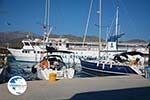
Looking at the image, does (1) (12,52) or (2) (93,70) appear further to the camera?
(1) (12,52)

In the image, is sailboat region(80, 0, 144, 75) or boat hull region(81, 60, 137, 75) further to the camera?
boat hull region(81, 60, 137, 75)

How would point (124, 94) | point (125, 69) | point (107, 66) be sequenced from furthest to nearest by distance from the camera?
point (107, 66), point (125, 69), point (124, 94)

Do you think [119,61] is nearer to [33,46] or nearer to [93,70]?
[93,70]

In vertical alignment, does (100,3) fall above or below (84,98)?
above

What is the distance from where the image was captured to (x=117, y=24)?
50.5 m

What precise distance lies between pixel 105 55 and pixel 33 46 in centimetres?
2742

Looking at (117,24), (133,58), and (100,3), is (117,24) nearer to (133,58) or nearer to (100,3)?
(100,3)

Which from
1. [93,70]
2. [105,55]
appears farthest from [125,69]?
[105,55]

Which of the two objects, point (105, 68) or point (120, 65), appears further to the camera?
point (105, 68)

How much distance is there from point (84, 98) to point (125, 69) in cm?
1958

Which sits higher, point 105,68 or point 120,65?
point 120,65

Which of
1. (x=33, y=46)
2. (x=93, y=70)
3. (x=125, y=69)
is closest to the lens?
(x=125, y=69)

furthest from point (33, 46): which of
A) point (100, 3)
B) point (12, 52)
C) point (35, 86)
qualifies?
point (35, 86)

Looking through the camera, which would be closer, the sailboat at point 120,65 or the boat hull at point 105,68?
the sailboat at point 120,65
